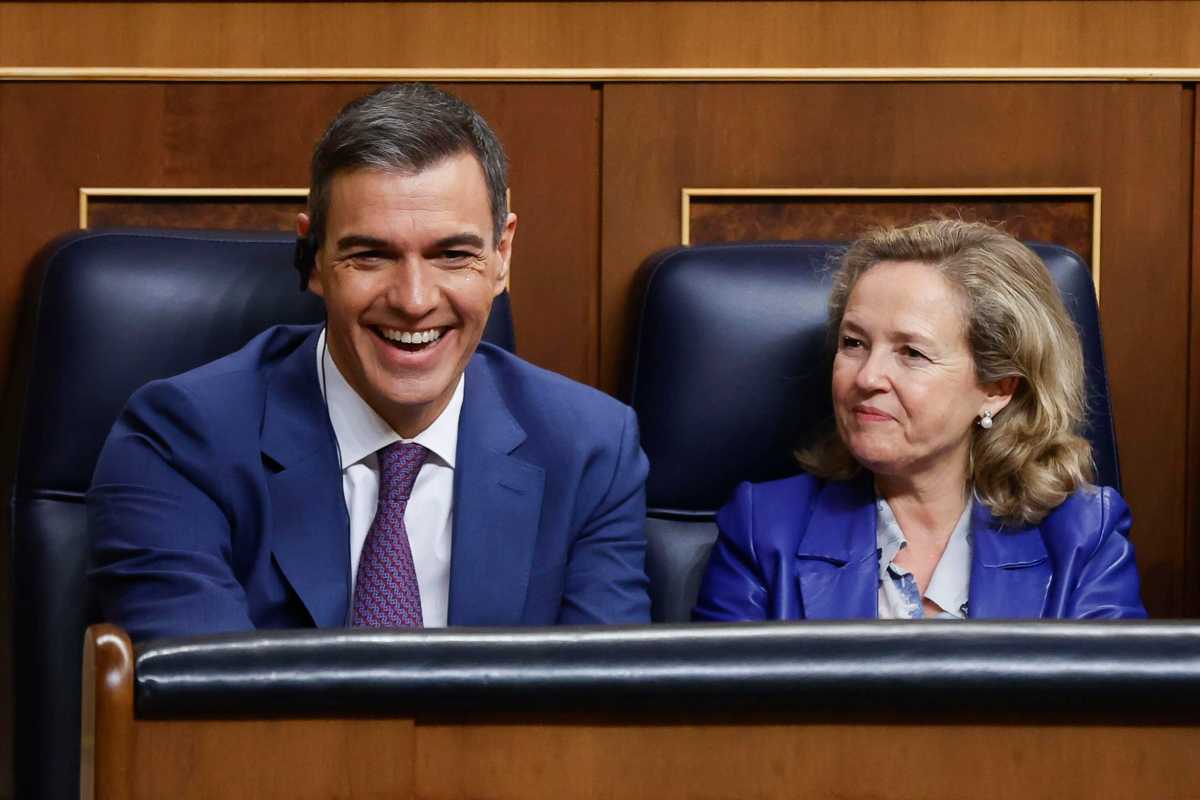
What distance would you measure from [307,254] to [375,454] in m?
0.21

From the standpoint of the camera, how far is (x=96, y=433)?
1566 mm

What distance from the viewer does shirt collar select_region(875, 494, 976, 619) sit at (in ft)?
5.22

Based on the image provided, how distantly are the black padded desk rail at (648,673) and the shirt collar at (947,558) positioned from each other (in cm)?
90

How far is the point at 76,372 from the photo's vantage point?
1.56m

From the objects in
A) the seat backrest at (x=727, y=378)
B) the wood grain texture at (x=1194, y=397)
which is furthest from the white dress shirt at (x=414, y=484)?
the wood grain texture at (x=1194, y=397)

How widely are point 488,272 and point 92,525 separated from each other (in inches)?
17.2

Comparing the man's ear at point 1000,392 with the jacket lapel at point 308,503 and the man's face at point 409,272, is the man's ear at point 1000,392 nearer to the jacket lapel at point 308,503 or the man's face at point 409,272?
the man's face at point 409,272

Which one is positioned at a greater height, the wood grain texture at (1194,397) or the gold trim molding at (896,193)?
the gold trim molding at (896,193)

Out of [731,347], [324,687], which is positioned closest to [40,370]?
[731,347]

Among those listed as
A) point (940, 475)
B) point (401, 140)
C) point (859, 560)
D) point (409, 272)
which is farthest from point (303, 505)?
point (940, 475)

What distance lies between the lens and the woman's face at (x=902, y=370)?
5.18 feet

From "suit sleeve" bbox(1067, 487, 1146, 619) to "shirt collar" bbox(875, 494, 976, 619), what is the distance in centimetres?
11

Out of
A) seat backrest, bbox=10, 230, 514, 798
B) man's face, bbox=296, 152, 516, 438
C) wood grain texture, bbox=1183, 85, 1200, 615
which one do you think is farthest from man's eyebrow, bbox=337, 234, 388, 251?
wood grain texture, bbox=1183, 85, 1200, 615

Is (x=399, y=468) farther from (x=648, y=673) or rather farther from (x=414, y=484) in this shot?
(x=648, y=673)
